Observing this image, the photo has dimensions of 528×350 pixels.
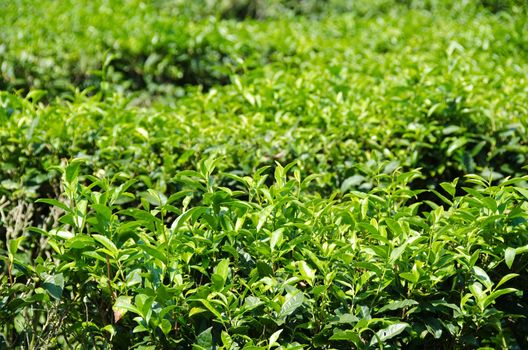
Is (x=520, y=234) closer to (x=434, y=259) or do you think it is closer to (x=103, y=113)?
(x=434, y=259)

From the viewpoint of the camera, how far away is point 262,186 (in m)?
2.87

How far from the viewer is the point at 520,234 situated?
2557 mm

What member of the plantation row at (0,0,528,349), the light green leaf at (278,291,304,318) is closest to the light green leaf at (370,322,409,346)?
the plantation row at (0,0,528,349)

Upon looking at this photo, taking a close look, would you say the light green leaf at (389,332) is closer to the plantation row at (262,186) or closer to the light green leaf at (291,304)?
the plantation row at (262,186)

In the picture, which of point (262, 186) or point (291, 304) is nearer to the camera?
point (291, 304)

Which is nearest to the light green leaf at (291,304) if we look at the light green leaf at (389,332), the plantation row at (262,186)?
the plantation row at (262,186)

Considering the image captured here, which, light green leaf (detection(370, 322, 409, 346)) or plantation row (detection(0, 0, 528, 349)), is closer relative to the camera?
light green leaf (detection(370, 322, 409, 346))

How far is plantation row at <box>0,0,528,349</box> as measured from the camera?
7.96 ft

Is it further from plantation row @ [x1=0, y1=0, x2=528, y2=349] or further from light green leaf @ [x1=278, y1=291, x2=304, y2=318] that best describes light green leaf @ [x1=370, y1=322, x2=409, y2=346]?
light green leaf @ [x1=278, y1=291, x2=304, y2=318]

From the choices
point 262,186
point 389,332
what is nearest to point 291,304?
point 389,332

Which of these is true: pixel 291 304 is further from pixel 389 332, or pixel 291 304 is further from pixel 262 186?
pixel 262 186

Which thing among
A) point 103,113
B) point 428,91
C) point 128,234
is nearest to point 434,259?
point 128,234

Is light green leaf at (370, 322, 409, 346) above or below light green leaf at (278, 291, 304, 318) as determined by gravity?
below

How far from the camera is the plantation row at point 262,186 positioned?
243cm
